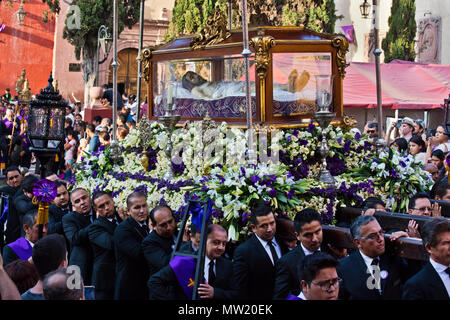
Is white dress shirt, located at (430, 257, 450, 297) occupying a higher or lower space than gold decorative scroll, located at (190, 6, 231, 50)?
lower

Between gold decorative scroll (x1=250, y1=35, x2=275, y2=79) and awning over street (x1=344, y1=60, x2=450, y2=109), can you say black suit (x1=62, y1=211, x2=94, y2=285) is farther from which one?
awning over street (x1=344, y1=60, x2=450, y2=109)

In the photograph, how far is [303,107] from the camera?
704 cm

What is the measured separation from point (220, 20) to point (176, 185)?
72.2 inches

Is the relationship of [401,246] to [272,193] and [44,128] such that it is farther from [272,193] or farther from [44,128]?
[44,128]

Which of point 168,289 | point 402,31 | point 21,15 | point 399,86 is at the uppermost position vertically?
point 21,15

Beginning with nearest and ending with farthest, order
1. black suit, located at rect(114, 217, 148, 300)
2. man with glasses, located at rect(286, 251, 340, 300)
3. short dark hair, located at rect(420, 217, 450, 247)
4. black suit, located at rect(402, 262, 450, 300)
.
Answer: man with glasses, located at rect(286, 251, 340, 300)
black suit, located at rect(402, 262, 450, 300)
short dark hair, located at rect(420, 217, 450, 247)
black suit, located at rect(114, 217, 148, 300)

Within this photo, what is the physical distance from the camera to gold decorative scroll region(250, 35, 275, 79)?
6.68 m

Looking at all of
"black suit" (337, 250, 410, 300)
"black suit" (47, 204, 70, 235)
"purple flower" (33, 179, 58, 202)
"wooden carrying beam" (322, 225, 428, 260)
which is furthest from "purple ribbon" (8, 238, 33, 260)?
"black suit" (337, 250, 410, 300)

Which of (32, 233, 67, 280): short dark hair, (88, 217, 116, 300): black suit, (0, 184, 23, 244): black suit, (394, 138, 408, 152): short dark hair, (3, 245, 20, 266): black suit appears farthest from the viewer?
(394, 138, 408, 152): short dark hair

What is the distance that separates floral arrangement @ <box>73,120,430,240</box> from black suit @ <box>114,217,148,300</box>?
549 mm

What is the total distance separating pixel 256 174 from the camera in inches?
230

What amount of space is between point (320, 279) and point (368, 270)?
0.94 m

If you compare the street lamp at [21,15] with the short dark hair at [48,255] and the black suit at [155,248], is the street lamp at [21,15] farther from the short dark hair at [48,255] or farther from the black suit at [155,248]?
the short dark hair at [48,255]

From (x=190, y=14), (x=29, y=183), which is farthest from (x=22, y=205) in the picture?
(x=190, y=14)
